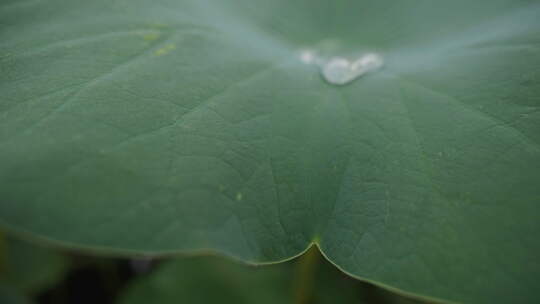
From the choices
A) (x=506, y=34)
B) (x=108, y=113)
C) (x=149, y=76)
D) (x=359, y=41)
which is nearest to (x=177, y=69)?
(x=149, y=76)

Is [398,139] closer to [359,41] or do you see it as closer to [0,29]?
[359,41]

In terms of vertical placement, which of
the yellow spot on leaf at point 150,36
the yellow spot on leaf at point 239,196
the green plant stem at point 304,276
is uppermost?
the yellow spot on leaf at point 150,36

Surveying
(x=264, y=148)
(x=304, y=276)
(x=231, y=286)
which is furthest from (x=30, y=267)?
(x=264, y=148)

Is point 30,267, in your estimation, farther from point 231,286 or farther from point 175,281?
point 231,286

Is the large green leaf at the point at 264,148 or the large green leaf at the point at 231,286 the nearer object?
the large green leaf at the point at 264,148

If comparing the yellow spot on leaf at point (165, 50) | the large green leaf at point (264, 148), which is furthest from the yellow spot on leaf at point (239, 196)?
the yellow spot on leaf at point (165, 50)

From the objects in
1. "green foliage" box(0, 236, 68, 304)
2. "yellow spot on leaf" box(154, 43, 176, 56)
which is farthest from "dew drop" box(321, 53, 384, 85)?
"green foliage" box(0, 236, 68, 304)

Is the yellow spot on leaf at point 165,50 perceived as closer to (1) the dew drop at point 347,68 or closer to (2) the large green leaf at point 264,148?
(2) the large green leaf at point 264,148

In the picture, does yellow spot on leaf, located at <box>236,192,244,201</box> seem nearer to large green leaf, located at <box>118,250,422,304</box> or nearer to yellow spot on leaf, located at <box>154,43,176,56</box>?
yellow spot on leaf, located at <box>154,43,176,56</box>
